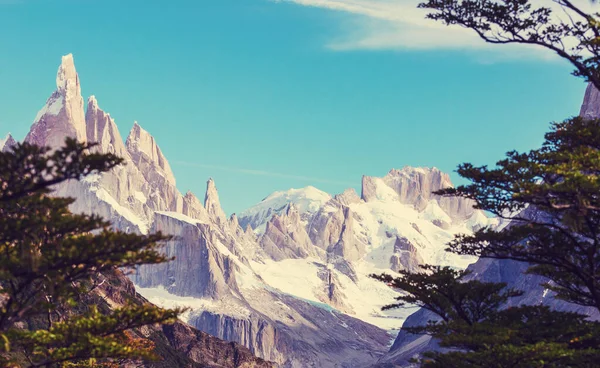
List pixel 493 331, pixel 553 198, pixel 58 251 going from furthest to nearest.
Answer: pixel 493 331 → pixel 553 198 → pixel 58 251

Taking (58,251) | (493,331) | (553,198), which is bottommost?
(493,331)

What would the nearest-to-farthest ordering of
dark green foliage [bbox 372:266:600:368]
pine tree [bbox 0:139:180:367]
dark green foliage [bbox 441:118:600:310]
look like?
1. pine tree [bbox 0:139:180:367]
2. dark green foliage [bbox 441:118:600:310]
3. dark green foliage [bbox 372:266:600:368]

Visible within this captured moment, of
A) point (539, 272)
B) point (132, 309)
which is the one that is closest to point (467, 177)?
point (539, 272)

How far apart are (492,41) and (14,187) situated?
69.2ft

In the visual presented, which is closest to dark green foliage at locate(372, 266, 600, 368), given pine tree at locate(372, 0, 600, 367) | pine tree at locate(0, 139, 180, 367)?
pine tree at locate(372, 0, 600, 367)

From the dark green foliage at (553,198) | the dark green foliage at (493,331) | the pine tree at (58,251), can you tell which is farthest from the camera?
the dark green foliage at (493,331)

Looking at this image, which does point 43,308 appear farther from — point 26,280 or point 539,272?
point 539,272

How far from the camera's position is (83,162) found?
2484 centimetres

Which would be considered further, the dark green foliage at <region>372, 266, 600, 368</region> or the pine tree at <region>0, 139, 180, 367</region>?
the dark green foliage at <region>372, 266, 600, 368</region>

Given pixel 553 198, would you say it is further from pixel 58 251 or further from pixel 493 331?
pixel 58 251

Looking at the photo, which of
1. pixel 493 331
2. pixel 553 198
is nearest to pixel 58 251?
pixel 553 198

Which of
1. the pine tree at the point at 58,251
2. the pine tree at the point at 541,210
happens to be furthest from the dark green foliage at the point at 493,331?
the pine tree at the point at 58,251

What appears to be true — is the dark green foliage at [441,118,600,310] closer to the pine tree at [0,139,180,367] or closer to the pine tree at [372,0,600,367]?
the pine tree at [372,0,600,367]

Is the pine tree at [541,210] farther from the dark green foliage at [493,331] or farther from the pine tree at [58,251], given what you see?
the pine tree at [58,251]
